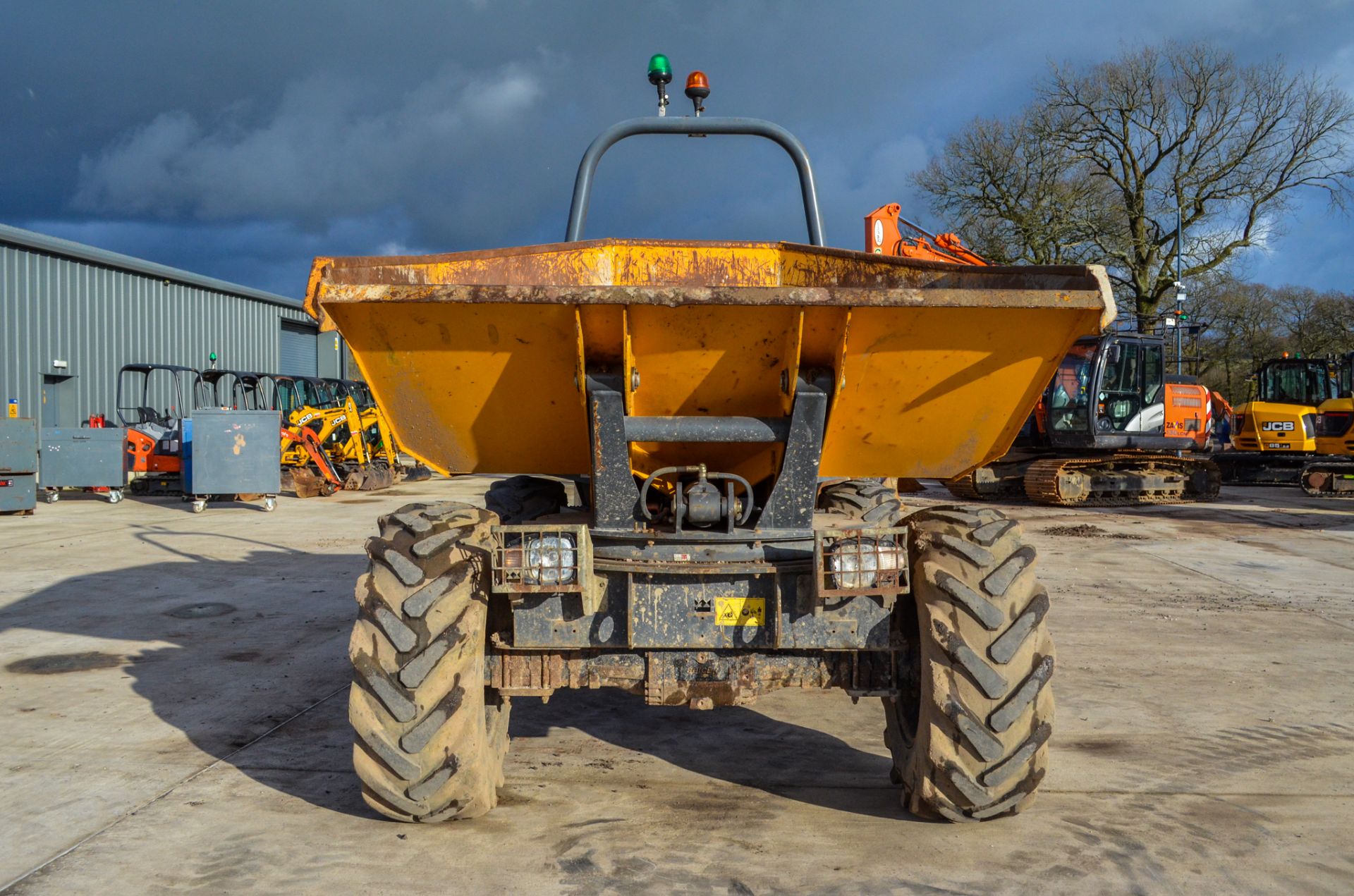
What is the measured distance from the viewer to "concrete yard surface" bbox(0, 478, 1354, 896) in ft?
10.5

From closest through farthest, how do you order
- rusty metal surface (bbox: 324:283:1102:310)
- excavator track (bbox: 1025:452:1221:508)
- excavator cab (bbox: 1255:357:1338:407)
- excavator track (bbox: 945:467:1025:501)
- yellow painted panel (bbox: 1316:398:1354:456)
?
rusty metal surface (bbox: 324:283:1102:310) → excavator track (bbox: 1025:452:1221:508) → excavator track (bbox: 945:467:1025:501) → yellow painted panel (bbox: 1316:398:1354:456) → excavator cab (bbox: 1255:357:1338:407)

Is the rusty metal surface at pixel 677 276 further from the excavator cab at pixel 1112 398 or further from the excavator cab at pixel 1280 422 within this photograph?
the excavator cab at pixel 1280 422

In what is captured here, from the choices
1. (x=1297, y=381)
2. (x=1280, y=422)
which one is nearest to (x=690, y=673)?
(x=1280, y=422)

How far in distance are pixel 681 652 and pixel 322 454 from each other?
1548 cm

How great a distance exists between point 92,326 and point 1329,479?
27.6 m

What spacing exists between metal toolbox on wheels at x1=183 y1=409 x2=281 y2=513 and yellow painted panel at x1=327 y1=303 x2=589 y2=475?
1208cm

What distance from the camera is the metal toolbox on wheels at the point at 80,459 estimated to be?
1608cm

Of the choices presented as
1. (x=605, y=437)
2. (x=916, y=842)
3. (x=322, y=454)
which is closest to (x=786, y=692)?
(x=916, y=842)

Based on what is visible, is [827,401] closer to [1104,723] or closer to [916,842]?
[916,842]

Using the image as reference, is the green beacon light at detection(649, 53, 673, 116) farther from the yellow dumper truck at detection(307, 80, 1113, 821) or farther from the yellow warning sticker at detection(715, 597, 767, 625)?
the yellow warning sticker at detection(715, 597, 767, 625)

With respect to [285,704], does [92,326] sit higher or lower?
higher

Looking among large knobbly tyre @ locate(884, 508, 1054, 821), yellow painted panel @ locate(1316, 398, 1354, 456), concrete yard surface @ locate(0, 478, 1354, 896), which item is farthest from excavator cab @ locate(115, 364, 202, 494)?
yellow painted panel @ locate(1316, 398, 1354, 456)

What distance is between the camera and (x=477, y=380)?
3.67 metres

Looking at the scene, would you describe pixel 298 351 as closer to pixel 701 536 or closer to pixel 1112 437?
pixel 1112 437
